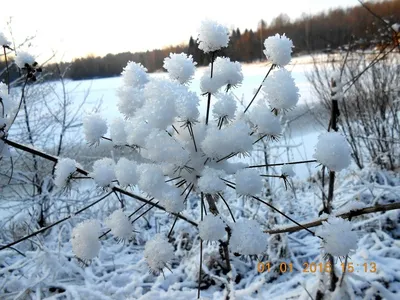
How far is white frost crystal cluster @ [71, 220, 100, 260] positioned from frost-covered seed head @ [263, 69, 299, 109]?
1.42ft

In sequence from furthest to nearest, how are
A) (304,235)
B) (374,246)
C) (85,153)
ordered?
(85,153), (304,235), (374,246)

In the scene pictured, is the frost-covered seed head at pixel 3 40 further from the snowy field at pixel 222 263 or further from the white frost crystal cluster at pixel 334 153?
the white frost crystal cluster at pixel 334 153

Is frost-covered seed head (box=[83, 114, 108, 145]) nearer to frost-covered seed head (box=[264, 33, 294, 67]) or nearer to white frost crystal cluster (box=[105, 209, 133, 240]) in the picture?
white frost crystal cluster (box=[105, 209, 133, 240])

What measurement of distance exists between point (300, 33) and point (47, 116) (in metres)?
5.22

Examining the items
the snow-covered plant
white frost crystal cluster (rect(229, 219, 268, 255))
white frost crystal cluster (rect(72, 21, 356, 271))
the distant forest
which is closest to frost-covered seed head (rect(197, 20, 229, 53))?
white frost crystal cluster (rect(72, 21, 356, 271))

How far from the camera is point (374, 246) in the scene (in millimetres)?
2604

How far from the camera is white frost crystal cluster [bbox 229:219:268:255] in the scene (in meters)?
0.54

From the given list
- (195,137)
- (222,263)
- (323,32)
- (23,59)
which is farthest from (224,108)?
(323,32)

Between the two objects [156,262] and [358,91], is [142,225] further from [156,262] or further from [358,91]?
[156,262]

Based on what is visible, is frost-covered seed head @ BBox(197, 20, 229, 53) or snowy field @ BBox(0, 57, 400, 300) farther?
snowy field @ BBox(0, 57, 400, 300)

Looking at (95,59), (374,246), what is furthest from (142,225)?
(95,59)

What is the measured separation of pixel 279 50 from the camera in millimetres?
647

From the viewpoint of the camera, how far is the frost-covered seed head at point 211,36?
2.14 feet

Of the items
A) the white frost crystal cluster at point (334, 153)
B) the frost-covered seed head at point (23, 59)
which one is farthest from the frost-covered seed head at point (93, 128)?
the white frost crystal cluster at point (334, 153)
